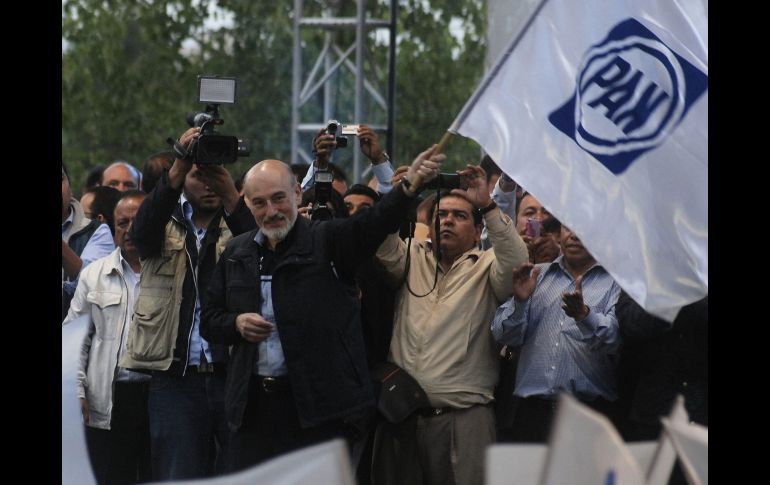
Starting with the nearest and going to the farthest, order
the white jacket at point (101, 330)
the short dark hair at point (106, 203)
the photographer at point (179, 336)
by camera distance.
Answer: the photographer at point (179, 336)
the white jacket at point (101, 330)
the short dark hair at point (106, 203)

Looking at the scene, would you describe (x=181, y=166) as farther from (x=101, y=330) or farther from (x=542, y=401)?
(x=542, y=401)

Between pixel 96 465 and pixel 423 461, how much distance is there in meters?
1.58

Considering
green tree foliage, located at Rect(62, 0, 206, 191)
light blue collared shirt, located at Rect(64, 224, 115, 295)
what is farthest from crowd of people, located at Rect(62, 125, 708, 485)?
green tree foliage, located at Rect(62, 0, 206, 191)

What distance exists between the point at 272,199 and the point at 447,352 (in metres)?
1.05

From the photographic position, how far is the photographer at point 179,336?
7.22m

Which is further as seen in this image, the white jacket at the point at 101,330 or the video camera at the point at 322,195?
the white jacket at the point at 101,330

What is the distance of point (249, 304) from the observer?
6.60 m

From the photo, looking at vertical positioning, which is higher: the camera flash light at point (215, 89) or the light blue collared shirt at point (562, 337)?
the camera flash light at point (215, 89)

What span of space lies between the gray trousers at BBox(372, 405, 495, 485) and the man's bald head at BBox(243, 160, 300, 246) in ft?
3.53

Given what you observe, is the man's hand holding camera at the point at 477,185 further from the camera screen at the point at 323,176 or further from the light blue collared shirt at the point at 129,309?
the light blue collared shirt at the point at 129,309

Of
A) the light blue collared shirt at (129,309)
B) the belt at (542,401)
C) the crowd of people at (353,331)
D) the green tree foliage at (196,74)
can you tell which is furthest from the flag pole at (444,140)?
the green tree foliage at (196,74)

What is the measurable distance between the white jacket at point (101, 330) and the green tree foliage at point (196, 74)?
19.9 m
